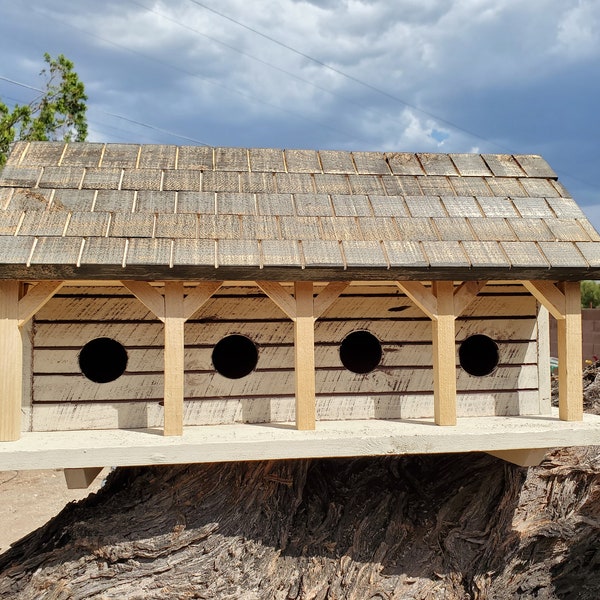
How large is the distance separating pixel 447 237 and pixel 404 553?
2.52m

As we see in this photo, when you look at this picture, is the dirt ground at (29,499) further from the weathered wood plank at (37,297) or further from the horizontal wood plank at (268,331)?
the weathered wood plank at (37,297)

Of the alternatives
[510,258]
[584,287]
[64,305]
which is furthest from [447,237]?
[584,287]

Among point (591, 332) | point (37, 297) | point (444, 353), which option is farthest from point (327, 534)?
point (591, 332)

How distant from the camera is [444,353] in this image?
3896 mm

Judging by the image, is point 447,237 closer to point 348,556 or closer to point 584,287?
point 348,556

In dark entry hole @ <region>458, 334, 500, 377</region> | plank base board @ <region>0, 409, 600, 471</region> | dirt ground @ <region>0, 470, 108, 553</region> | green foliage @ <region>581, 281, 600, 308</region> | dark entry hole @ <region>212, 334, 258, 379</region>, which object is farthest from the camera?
green foliage @ <region>581, 281, 600, 308</region>

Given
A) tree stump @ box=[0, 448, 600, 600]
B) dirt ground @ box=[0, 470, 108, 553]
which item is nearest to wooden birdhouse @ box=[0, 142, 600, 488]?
tree stump @ box=[0, 448, 600, 600]

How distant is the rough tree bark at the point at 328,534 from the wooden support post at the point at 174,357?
972 millimetres

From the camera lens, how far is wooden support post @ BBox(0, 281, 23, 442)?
11.6 ft

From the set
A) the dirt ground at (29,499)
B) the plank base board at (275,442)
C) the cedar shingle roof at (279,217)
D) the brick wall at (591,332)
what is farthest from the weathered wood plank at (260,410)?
the brick wall at (591,332)

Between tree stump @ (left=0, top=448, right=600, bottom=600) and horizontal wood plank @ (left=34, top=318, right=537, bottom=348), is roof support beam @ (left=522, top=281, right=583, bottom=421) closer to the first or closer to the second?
horizontal wood plank @ (left=34, top=318, right=537, bottom=348)

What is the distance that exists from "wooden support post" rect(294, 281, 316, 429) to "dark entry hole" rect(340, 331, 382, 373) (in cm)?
83

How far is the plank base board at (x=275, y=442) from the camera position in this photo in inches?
135

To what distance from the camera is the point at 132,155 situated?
4.55m
